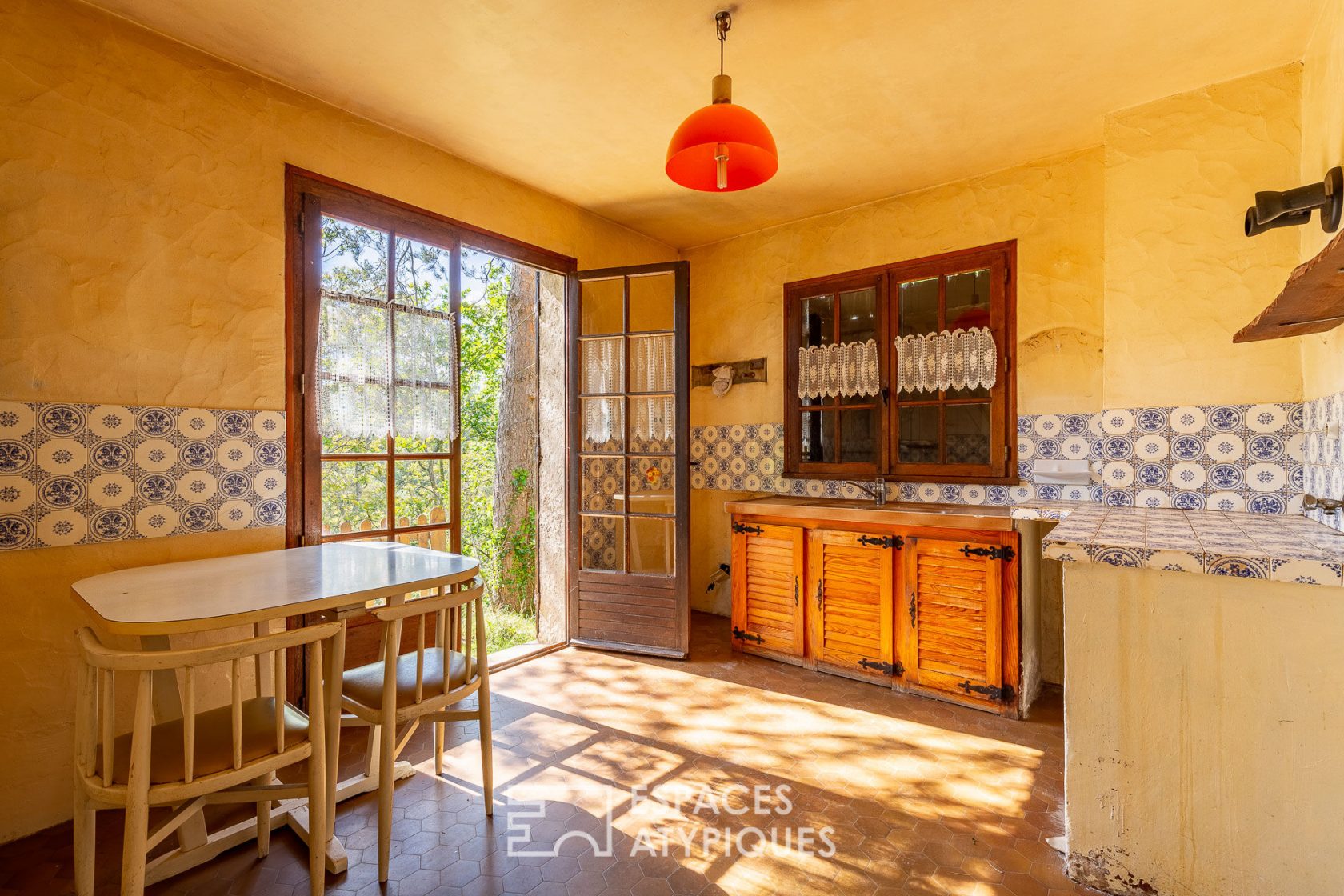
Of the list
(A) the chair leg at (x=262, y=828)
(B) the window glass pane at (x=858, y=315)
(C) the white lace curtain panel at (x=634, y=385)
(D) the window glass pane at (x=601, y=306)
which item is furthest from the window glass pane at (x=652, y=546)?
(A) the chair leg at (x=262, y=828)

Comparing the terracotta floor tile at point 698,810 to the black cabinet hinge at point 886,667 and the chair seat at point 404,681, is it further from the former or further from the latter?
the chair seat at point 404,681

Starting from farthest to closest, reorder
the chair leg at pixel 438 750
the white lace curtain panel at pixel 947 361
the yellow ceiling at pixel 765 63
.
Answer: the white lace curtain panel at pixel 947 361
the chair leg at pixel 438 750
the yellow ceiling at pixel 765 63

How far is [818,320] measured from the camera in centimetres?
444

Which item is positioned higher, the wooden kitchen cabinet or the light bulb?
the light bulb

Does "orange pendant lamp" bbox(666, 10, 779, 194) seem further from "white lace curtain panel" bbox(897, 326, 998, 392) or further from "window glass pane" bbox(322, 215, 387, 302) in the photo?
"white lace curtain panel" bbox(897, 326, 998, 392)

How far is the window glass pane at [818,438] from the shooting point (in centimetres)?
434

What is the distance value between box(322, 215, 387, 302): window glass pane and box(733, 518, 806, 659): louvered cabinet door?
250cm

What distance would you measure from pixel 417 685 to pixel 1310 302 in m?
2.76

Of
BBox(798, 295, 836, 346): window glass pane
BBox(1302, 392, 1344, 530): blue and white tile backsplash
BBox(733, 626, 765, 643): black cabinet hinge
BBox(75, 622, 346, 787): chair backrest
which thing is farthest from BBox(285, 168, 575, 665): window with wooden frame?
BBox(1302, 392, 1344, 530): blue and white tile backsplash

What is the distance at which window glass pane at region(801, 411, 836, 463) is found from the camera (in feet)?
14.2

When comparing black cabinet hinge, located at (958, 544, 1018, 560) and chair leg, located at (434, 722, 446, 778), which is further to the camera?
black cabinet hinge, located at (958, 544, 1018, 560)

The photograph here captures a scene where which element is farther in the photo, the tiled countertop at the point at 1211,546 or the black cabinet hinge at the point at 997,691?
the black cabinet hinge at the point at 997,691

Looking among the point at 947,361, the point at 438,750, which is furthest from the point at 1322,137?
the point at 438,750

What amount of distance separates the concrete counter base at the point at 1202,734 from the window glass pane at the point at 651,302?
113 inches
